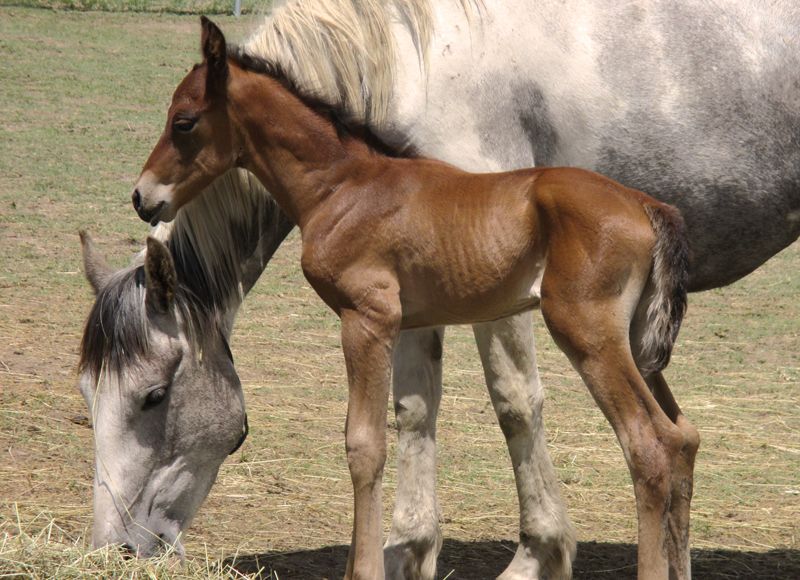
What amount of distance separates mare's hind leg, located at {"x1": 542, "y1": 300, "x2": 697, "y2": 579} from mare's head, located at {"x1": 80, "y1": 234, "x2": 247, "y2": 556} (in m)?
1.27

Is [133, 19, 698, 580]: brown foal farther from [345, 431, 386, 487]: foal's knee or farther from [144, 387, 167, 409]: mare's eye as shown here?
[144, 387, 167, 409]: mare's eye

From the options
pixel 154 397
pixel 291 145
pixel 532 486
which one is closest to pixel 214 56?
pixel 291 145

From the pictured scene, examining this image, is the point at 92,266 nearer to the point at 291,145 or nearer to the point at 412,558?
the point at 291,145

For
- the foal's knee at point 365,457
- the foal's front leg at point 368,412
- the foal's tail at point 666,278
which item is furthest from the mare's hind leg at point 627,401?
the foal's knee at point 365,457

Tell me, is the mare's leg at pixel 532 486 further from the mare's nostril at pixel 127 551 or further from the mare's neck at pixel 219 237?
the mare's nostril at pixel 127 551

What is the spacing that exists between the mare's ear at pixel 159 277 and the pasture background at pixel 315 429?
2.52 feet

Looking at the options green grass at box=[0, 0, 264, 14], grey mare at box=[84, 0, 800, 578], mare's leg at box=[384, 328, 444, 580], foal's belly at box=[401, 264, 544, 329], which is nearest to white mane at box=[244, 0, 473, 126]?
grey mare at box=[84, 0, 800, 578]

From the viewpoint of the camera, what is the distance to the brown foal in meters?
3.18

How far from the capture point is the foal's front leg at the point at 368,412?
3.32 m

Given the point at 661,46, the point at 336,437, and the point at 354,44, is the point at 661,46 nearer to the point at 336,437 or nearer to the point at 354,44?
the point at 354,44

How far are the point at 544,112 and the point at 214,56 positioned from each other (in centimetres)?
115

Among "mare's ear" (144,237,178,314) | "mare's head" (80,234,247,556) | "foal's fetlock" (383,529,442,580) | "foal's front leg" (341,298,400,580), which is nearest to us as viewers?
"foal's front leg" (341,298,400,580)

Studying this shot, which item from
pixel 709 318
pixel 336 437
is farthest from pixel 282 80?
pixel 709 318

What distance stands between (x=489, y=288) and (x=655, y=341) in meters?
0.46
